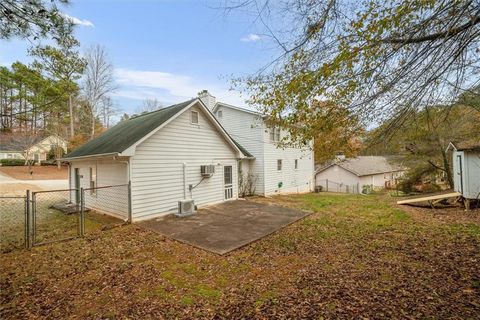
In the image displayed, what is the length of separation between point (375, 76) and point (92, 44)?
28.3m

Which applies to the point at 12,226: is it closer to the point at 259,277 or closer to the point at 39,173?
the point at 259,277

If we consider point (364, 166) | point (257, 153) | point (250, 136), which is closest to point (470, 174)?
point (257, 153)

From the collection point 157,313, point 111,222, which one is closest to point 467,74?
point 157,313

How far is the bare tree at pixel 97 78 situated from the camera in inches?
962

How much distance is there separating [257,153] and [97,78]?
66.3 ft

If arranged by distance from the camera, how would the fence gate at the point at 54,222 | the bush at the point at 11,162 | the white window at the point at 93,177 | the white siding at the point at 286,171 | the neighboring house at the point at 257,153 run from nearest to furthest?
1. the fence gate at the point at 54,222
2. the white window at the point at 93,177
3. the neighboring house at the point at 257,153
4. the white siding at the point at 286,171
5. the bush at the point at 11,162

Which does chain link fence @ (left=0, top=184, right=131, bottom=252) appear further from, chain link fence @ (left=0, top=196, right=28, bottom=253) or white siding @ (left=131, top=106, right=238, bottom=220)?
white siding @ (left=131, top=106, right=238, bottom=220)

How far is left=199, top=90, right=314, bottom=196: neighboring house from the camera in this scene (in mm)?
15844

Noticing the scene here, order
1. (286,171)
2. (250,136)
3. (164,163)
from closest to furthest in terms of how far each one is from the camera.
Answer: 1. (164,163)
2. (250,136)
3. (286,171)

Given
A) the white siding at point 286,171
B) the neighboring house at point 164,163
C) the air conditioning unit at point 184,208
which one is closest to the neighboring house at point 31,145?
the neighboring house at point 164,163

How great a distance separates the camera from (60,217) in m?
9.49

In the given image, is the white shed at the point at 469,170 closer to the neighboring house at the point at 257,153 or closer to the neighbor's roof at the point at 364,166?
the neighboring house at the point at 257,153

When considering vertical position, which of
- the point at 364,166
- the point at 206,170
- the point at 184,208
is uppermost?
the point at 206,170

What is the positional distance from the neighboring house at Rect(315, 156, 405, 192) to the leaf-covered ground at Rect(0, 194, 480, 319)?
76.1 feet
